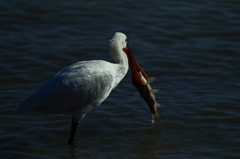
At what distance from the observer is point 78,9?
13695 millimetres

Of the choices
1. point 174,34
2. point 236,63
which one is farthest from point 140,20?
point 236,63

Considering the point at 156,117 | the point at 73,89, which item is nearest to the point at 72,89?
the point at 73,89

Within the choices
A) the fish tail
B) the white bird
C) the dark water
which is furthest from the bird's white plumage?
the fish tail

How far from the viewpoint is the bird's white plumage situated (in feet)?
23.1

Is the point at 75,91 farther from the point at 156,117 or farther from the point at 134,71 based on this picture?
the point at 156,117

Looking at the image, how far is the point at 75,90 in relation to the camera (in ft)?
23.3

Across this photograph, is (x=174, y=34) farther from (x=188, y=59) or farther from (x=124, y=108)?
(x=124, y=108)

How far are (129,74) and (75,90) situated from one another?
3.43 metres

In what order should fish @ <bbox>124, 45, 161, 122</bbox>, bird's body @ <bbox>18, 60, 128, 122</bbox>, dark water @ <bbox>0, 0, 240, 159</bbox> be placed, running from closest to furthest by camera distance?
bird's body @ <bbox>18, 60, 128, 122</bbox> → dark water @ <bbox>0, 0, 240, 159</bbox> → fish @ <bbox>124, 45, 161, 122</bbox>

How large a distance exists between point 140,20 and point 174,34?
134 centimetres

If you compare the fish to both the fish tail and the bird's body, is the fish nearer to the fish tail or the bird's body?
the fish tail

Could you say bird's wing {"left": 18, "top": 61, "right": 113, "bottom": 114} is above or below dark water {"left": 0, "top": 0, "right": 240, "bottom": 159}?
above

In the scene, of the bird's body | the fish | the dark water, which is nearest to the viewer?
the bird's body

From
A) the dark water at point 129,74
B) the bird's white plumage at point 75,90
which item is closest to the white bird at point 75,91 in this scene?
the bird's white plumage at point 75,90
